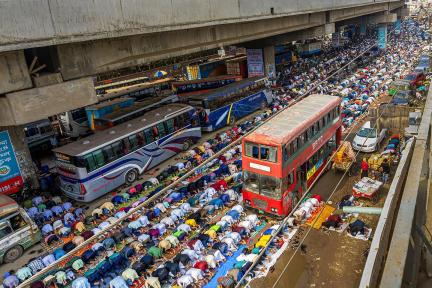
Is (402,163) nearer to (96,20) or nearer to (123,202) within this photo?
(96,20)

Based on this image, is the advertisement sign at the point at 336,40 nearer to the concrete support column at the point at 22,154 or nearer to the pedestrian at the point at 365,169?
the pedestrian at the point at 365,169

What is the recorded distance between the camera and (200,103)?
26.5m

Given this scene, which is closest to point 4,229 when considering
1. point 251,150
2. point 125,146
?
point 125,146

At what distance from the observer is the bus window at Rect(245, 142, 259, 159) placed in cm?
1400

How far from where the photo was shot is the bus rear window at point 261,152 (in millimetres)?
13474

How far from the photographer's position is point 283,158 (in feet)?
44.3

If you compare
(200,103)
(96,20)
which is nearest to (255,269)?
(96,20)

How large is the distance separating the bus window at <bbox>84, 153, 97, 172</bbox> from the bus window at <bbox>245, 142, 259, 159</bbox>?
27.7 feet

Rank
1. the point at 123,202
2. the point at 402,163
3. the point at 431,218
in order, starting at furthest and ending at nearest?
the point at 123,202 → the point at 431,218 → the point at 402,163

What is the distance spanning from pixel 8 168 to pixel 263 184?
14.2 m

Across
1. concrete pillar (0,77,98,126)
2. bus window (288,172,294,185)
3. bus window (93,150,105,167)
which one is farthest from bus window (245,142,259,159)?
bus window (93,150,105,167)

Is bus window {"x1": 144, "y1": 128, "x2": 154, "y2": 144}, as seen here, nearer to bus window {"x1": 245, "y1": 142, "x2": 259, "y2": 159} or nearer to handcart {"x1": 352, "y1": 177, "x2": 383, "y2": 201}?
bus window {"x1": 245, "y1": 142, "x2": 259, "y2": 159}

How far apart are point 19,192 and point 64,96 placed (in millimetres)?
8718

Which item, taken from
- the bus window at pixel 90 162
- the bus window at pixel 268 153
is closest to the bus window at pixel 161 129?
the bus window at pixel 90 162
